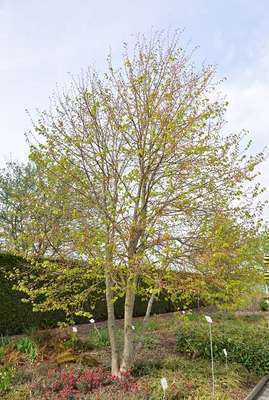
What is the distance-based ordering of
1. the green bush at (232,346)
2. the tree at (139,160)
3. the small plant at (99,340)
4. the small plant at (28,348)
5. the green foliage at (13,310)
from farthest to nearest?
the green foliage at (13,310) → the small plant at (99,340) → the green bush at (232,346) → the small plant at (28,348) → the tree at (139,160)

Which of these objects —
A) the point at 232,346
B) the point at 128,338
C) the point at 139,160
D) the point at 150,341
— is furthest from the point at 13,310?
the point at 139,160

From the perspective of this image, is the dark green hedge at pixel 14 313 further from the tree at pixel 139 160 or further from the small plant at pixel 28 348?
the tree at pixel 139 160

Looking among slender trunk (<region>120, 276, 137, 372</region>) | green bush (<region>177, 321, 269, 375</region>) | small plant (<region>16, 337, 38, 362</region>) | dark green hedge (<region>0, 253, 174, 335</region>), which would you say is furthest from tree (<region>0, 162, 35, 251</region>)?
slender trunk (<region>120, 276, 137, 372</region>)

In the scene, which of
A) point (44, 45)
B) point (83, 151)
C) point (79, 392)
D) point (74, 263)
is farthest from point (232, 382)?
point (44, 45)

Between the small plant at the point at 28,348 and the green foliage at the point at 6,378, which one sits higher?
the small plant at the point at 28,348

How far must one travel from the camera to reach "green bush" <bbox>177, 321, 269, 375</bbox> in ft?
23.1

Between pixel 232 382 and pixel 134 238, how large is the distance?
8.47 ft

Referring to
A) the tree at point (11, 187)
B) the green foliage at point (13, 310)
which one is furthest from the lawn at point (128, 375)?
the tree at point (11, 187)

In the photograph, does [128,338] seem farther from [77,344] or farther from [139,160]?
[139,160]

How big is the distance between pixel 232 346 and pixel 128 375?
269cm

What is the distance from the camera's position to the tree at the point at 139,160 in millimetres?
5633

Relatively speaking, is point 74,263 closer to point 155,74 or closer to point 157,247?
point 157,247

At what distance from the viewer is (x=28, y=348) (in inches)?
262

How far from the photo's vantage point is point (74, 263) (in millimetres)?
6254
